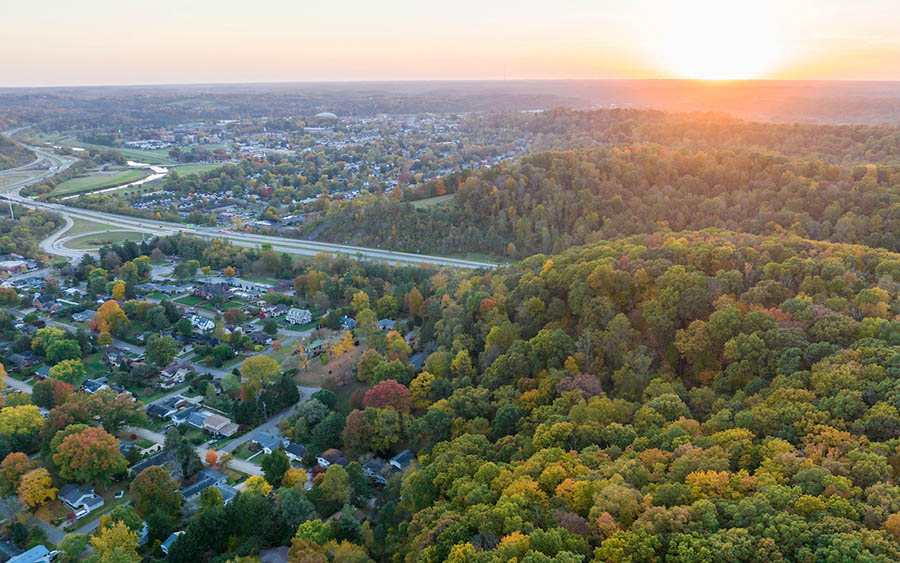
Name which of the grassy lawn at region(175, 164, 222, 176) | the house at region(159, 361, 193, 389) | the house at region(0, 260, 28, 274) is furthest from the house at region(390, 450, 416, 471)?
the grassy lawn at region(175, 164, 222, 176)

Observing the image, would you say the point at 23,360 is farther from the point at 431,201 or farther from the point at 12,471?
the point at 431,201

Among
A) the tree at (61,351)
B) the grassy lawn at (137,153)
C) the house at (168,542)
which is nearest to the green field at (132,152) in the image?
the grassy lawn at (137,153)

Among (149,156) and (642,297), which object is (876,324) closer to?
(642,297)

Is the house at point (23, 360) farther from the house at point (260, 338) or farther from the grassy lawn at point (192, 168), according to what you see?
the grassy lawn at point (192, 168)

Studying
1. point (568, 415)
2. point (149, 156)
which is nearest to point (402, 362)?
point (568, 415)

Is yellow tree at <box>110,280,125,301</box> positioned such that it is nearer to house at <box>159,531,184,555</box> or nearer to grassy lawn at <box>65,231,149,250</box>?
grassy lawn at <box>65,231,149,250</box>

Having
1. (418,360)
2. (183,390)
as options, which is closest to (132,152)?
(183,390)

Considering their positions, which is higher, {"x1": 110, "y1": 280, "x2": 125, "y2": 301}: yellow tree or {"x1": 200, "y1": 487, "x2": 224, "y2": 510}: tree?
{"x1": 110, "y1": 280, "x2": 125, "y2": 301}: yellow tree
